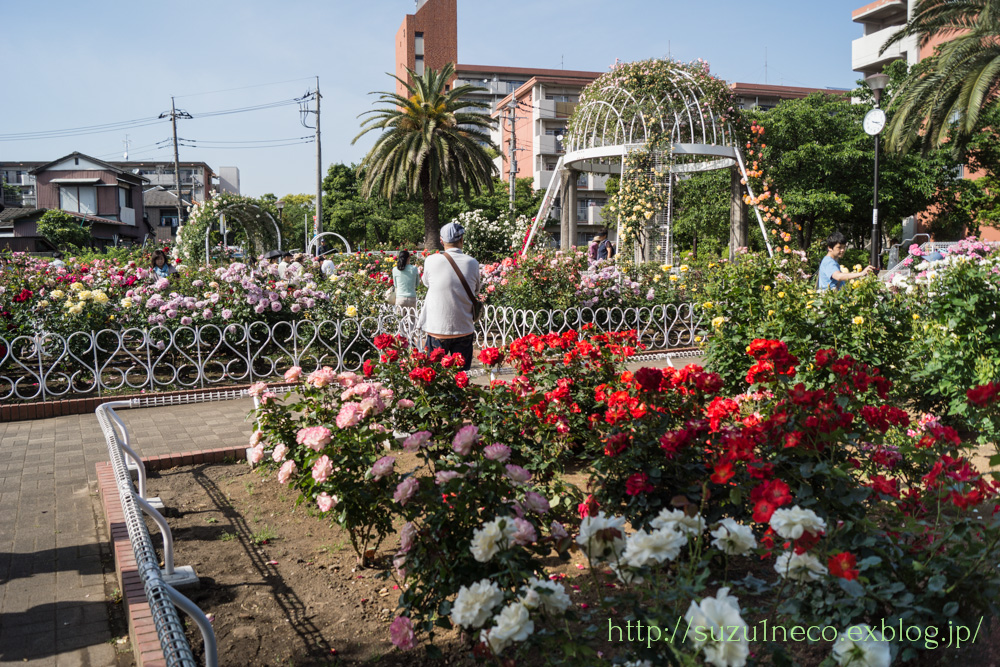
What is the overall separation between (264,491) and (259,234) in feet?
95.9

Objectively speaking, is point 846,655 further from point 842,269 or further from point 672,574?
point 842,269

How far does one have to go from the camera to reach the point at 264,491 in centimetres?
487

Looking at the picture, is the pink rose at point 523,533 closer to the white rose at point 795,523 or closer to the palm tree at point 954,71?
the white rose at point 795,523

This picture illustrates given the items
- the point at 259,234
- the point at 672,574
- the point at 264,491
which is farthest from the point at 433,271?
the point at 259,234

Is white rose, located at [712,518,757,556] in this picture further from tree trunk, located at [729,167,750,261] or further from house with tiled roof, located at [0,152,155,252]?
house with tiled roof, located at [0,152,155,252]

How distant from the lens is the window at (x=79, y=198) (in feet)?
170

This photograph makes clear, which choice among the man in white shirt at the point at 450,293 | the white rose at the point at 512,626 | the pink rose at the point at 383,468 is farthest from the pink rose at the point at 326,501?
the man in white shirt at the point at 450,293

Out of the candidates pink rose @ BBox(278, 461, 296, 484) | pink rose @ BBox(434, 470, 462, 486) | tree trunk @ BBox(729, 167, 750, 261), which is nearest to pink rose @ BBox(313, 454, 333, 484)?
pink rose @ BBox(278, 461, 296, 484)

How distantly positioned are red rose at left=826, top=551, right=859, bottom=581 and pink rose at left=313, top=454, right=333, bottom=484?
6.88ft

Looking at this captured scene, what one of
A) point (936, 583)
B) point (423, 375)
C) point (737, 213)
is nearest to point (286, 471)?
point (423, 375)

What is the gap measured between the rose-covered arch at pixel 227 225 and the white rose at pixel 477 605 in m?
16.0

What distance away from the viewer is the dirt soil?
286cm

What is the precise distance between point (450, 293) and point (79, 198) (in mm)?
54925

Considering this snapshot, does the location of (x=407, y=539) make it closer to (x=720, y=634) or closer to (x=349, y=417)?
(x=349, y=417)
